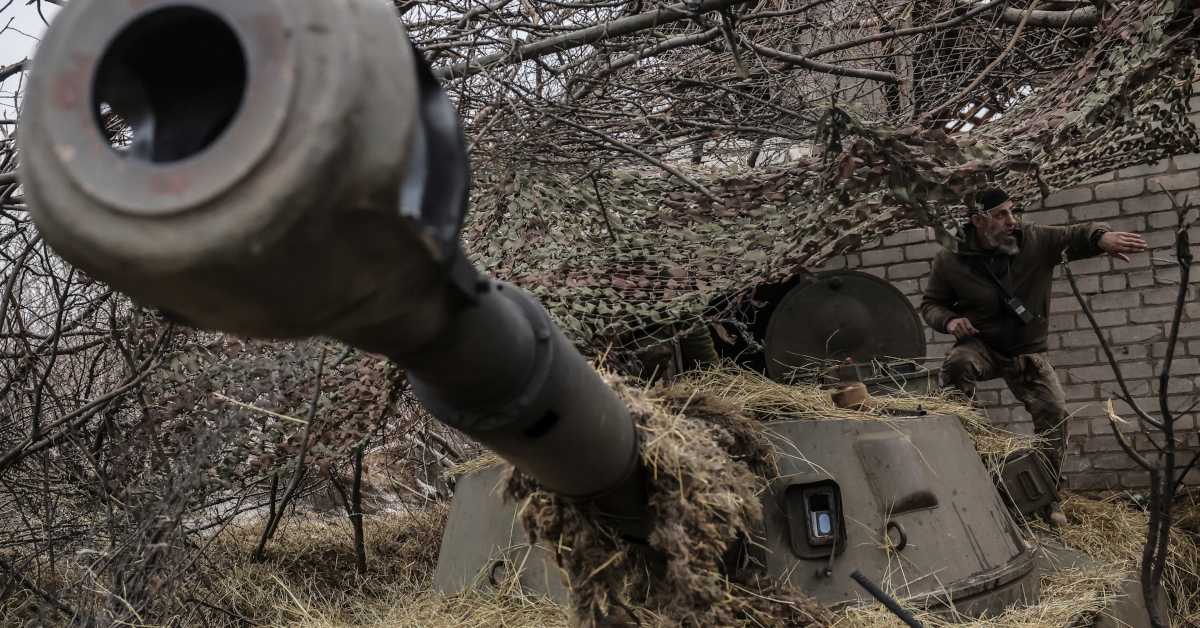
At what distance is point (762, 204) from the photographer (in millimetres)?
4184

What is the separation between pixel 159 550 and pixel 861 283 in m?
3.33

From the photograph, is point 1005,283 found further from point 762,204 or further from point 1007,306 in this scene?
point 762,204

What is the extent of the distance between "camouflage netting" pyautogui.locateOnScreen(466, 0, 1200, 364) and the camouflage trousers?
1338 mm

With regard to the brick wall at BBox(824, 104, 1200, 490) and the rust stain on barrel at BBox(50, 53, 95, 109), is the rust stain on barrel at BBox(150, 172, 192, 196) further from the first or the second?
the brick wall at BBox(824, 104, 1200, 490)

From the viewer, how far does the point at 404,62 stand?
1153 mm

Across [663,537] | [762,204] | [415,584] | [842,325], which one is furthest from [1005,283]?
[663,537]

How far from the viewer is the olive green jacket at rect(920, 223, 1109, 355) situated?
580 cm

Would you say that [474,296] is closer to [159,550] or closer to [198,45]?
[198,45]

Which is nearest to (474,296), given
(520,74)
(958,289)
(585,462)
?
(585,462)

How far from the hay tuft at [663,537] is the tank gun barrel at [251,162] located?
1.46 meters

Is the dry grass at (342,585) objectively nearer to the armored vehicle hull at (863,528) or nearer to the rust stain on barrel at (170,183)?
the armored vehicle hull at (863,528)

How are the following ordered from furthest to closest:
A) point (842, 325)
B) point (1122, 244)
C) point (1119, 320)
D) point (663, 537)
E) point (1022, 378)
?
point (1119, 320)
point (1022, 378)
point (1122, 244)
point (842, 325)
point (663, 537)

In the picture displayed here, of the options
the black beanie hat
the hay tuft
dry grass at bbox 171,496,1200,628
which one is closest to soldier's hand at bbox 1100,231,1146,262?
the black beanie hat

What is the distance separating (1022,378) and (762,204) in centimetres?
261
